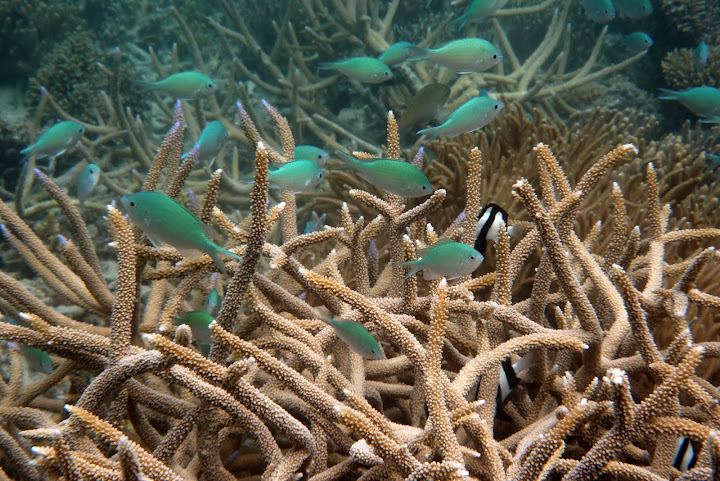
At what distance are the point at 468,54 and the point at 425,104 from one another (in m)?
1.20

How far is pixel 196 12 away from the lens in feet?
35.2

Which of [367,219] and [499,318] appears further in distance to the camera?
[367,219]

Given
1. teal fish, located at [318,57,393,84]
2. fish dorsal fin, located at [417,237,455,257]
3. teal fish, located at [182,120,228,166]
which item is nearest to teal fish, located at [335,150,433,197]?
fish dorsal fin, located at [417,237,455,257]

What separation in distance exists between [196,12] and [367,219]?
9881 millimetres

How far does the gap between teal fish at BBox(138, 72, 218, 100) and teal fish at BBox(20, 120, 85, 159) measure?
2.63ft

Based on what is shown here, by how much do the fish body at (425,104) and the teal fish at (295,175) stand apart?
8.59 feet

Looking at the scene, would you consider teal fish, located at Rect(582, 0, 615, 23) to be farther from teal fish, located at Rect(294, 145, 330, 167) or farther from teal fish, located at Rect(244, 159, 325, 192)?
teal fish, located at Rect(244, 159, 325, 192)

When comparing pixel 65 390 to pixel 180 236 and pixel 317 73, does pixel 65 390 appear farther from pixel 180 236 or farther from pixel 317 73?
pixel 317 73

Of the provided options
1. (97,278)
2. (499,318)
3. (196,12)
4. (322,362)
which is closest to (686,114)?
(499,318)

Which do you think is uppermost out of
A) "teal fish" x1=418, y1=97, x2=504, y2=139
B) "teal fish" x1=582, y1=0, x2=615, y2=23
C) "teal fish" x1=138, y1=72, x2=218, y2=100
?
"teal fish" x1=582, y1=0, x2=615, y2=23

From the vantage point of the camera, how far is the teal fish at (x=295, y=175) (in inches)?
105

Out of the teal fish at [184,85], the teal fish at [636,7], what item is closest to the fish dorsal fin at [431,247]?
the teal fish at [184,85]

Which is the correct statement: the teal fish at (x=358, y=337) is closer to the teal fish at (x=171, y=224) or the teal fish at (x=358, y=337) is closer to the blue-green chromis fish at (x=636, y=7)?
the teal fish at (x=171, y=224)

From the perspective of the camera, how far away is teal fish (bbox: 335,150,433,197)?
2.47m
